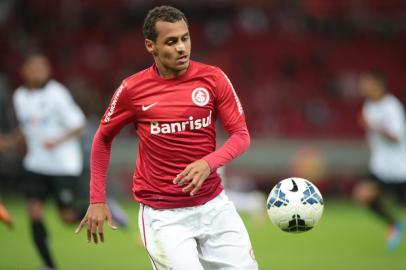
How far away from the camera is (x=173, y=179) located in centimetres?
550

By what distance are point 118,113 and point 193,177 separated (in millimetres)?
859

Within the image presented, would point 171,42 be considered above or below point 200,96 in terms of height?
above

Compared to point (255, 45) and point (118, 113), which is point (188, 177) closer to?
point (118, 113)

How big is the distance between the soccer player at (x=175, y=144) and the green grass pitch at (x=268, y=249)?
12.2 ft

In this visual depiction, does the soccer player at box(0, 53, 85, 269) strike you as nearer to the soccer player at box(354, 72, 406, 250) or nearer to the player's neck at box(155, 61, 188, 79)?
the player's neck at box(155, 61, 188, 79)

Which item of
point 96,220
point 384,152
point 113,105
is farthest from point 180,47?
point 384,152

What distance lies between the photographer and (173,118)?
216 inches

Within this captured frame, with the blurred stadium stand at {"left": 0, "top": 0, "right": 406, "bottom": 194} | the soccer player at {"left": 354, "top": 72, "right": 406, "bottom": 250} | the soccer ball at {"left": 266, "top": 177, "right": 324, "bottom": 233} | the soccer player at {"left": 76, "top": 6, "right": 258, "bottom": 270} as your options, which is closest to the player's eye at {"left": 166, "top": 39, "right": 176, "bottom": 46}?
the soccer player at {"left": 76, "top": 6, "right": 258, "bottom": 270}

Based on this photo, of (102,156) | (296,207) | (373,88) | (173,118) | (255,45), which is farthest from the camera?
Result: (255,45)

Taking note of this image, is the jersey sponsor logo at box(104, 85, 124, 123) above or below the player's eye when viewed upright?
below

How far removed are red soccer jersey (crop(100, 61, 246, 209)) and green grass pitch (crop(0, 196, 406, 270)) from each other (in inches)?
150

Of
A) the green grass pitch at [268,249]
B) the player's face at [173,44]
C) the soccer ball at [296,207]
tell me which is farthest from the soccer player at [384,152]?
the player's face at [173,44]

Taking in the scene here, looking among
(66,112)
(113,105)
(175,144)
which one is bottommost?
(66,112)

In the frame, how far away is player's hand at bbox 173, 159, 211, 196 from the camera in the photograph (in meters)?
5.01
